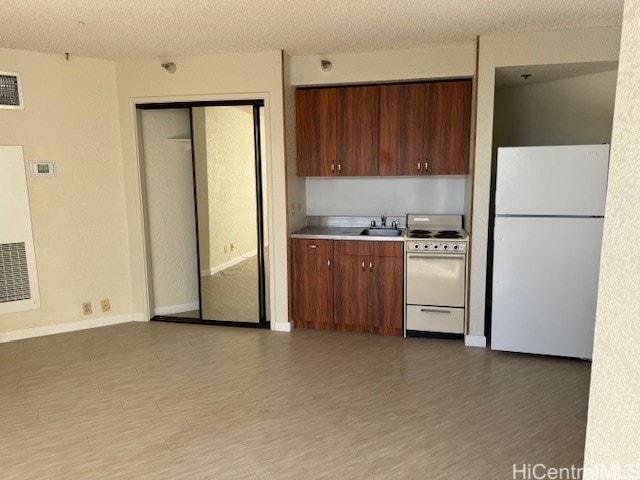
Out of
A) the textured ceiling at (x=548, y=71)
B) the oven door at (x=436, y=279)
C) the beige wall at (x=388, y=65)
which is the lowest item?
the oven door at (x=436, y=279)

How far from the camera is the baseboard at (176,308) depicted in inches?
187

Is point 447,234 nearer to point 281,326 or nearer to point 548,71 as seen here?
point 548,71

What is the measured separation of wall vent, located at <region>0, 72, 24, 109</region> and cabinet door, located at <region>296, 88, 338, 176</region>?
2385 millimetres

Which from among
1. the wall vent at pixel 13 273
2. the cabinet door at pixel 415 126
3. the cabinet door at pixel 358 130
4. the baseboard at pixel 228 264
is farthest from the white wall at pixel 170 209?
the cabinet door at pixel 415 126

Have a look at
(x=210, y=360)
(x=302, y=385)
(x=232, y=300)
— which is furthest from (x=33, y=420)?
(x=232, y=300)

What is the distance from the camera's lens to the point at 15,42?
3650 mm

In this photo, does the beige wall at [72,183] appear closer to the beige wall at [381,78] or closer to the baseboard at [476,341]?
the beige wall at [381,78]

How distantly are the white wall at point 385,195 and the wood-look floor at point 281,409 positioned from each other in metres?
1.33

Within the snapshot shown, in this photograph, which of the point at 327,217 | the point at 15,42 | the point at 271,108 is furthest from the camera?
the point at 327,217

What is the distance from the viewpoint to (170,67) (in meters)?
4.18

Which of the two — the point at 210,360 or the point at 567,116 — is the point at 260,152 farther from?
the point at 567,116

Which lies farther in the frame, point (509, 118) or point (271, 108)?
point (509, 118)

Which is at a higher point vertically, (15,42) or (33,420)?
(15,42)

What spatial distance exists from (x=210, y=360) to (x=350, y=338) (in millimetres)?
1248
